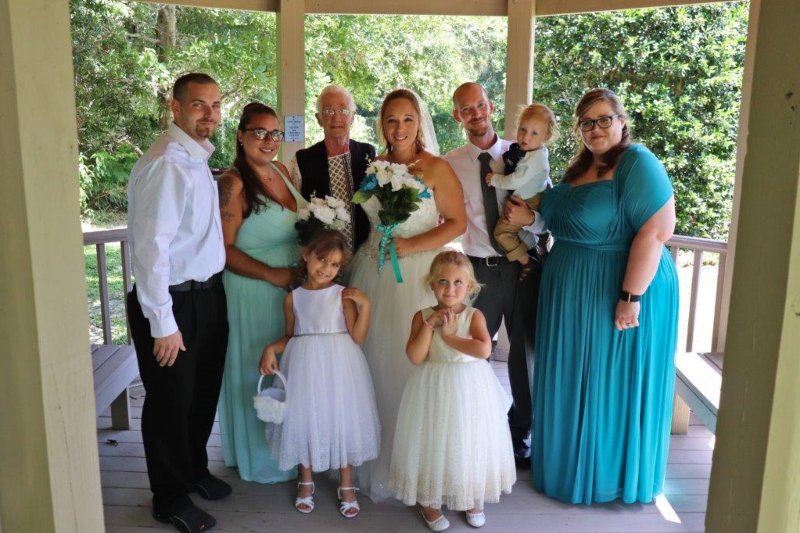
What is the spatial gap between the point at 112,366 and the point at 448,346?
5.95ft

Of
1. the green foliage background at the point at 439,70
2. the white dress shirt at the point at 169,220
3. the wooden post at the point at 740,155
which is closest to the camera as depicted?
the white dress shirt at the point at 169,220

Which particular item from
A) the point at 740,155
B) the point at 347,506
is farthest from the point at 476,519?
the point at 740,155

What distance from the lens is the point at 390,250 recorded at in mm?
2996

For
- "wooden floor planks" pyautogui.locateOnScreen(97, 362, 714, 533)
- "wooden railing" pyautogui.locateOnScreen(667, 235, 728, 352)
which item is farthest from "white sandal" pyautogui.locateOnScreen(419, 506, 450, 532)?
"wooden railing" pyautogui.locateOnScreen(667, 235, 728, 352)

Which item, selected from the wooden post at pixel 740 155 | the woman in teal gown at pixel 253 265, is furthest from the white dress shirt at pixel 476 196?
the wooden post at pixel 740 155

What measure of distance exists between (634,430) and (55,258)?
7.59 feet

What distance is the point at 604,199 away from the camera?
2.76 metres

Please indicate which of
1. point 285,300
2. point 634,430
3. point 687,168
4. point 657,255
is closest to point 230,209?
point 285,300

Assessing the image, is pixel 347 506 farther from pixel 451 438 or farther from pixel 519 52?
pixel 519 52

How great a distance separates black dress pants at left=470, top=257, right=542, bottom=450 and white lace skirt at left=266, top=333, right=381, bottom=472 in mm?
734

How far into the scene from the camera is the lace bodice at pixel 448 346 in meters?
2.66

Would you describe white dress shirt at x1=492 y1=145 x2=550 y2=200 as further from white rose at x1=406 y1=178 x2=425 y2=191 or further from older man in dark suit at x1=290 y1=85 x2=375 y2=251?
older man in dark suit at x1=290 y1=85 x2=375 y2=251

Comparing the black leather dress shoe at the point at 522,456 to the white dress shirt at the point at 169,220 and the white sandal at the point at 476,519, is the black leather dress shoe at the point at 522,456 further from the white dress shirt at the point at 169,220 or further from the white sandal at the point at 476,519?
the white dress shirt at the point at 169,220

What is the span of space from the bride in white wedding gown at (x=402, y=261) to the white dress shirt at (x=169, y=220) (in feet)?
2.40
